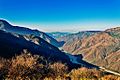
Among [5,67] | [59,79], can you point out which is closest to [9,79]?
[5,67]

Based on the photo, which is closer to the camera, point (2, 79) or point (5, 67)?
point (2, 79)

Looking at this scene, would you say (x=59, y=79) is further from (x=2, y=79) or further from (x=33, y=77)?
(x=2, y=79)

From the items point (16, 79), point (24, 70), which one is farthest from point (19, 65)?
point (16, 79)

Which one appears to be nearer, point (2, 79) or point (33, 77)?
point (2, 79)

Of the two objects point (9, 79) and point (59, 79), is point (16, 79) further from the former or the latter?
point (59, 79)

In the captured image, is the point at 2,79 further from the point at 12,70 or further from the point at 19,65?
the point at 19,65

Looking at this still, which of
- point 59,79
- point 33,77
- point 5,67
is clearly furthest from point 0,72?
point 59,79

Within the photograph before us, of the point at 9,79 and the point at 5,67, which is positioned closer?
the point at 9,79
